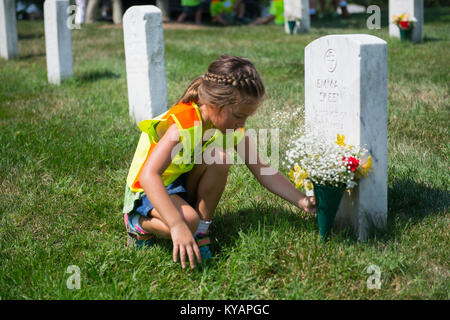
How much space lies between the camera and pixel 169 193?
241 centimetres

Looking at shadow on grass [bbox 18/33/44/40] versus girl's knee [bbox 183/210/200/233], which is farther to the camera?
shadow on grass [bbox 18/33/44/40]

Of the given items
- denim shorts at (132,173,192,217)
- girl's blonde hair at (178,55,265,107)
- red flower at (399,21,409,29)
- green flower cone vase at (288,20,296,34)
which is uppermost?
green flower cone vase at (288,20,296,34)

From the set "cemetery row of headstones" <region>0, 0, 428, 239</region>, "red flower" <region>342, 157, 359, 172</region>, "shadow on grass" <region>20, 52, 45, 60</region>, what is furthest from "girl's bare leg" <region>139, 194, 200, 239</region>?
"shadow on grass" <region>20, 52, 45, 60</region>

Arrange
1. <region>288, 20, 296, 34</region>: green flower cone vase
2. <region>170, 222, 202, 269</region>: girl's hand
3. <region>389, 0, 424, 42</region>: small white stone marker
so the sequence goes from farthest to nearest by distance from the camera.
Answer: <region>288, 20, 296, 34</region>: green flower cone vase < <region>389, 0, 424, 42</region>: small white stone marker < <region>170, 222, 202, 269</region>: girl's hand

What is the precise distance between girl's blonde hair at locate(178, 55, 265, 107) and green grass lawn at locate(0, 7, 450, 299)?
680 millimetres

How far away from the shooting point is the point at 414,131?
4133mm

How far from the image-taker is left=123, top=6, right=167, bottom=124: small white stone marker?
445 cm

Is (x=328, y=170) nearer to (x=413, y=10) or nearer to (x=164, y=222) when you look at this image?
(x=164, y=222)

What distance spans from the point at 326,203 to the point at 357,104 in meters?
0.51

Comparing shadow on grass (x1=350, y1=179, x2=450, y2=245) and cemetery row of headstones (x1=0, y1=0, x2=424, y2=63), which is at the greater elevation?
cemetery row of headstones (x1=0, y1=0, x2=424, y2=63)

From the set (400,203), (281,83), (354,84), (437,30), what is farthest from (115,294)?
(437,30)

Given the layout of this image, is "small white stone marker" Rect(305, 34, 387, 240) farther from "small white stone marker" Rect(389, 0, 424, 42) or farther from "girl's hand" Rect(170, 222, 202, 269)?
"small white stone marker" Rect(389, 0, 424, 42)
